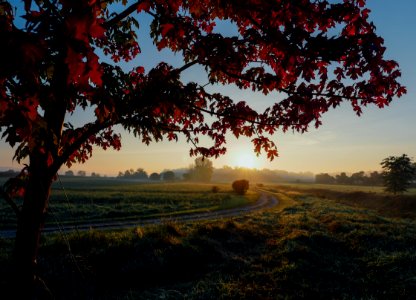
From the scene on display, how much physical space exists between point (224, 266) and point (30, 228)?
654cm

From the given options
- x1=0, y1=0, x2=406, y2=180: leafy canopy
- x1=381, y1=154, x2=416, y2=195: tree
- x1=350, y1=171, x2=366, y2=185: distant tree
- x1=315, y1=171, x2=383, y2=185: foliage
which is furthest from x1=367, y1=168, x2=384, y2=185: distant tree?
x1=0, y1=0, x2=406, y2=180: leafy canopy

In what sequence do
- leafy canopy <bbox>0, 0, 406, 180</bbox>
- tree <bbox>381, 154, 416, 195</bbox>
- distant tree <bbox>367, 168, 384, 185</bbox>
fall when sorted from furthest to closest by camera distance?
distant tree <bbox>367, 168, 384, 185</bbox>
tree <bbox>381, 154, 416, 195</bbox>
leafy canopy <bbox>0, 0, 406, 180</bbox>

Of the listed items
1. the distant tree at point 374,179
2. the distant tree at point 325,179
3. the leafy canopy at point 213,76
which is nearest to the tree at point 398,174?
the leafy canopy at point 213,76

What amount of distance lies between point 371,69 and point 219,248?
8873 millimetres

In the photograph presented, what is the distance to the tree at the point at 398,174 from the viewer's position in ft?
175

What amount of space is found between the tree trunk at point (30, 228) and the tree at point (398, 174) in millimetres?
59647

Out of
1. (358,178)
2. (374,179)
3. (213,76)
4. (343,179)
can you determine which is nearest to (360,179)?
(358,178)

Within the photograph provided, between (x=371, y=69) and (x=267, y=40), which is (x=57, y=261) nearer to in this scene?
(x=267, y=40)

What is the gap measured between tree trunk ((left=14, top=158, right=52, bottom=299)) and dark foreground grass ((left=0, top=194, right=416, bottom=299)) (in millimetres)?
1487

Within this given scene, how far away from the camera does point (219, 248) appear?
11812 mm

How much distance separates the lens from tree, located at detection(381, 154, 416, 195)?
53281 mm

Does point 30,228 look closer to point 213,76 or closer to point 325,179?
point 213,76

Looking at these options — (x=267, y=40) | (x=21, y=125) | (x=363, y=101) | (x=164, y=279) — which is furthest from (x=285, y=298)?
(x=21, y=125)

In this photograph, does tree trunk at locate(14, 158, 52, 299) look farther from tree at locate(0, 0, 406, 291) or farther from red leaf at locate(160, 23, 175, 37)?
red leaf at locate(160, 23, 175, 37)
